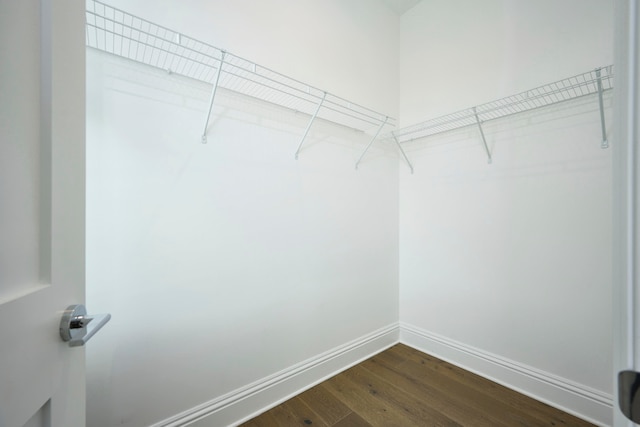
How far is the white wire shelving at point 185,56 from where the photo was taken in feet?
3.08

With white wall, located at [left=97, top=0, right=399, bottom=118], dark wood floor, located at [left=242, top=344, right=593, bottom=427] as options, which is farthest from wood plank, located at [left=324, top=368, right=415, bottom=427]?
white wall, located at [left=97, top=0, right=399, bottom=118]

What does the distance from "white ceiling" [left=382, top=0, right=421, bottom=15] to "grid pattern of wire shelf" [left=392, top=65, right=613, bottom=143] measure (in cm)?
109

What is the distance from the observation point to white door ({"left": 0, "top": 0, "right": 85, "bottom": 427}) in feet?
1.15

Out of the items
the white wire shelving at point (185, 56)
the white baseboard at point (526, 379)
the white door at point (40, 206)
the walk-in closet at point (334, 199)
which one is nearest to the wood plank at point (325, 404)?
the walk-in closet at point (334, 199)

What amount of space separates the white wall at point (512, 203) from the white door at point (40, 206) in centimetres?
203

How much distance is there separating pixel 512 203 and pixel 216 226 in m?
1.82

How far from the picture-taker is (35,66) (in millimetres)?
417

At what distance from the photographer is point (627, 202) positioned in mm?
374

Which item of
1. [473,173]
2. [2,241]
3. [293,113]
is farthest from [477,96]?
[2,241]

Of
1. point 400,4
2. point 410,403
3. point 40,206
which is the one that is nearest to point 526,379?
point 410,403

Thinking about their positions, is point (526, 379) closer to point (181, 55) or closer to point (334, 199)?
point (334, 199)

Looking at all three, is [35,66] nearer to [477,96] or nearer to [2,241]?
[2,241]

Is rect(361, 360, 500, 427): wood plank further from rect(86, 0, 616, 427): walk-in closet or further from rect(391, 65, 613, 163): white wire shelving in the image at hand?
rect(391, 65, 613, 163): white wire shelving

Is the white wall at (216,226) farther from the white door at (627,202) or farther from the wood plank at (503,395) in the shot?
the white door at (627,202)
